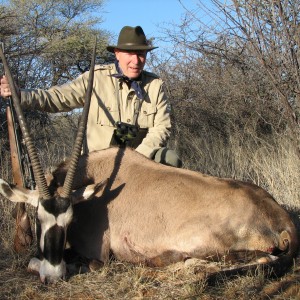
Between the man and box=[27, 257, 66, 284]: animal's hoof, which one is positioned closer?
box=[27, 257, 66, 284]: animal's hoof

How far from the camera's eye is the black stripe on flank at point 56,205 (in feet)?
11.5

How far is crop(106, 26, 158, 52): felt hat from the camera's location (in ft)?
16.1

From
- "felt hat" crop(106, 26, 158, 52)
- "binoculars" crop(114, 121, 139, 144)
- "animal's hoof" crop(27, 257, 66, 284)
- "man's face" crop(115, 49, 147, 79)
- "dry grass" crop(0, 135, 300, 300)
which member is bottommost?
"dry grass" crop(0, 135, 300, 300)

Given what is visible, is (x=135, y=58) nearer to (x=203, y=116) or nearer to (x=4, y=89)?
(x=4, y=89)

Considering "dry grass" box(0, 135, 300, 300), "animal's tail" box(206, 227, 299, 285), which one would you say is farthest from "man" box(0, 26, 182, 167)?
"animal's tail" box(206, 227, 299, 285)

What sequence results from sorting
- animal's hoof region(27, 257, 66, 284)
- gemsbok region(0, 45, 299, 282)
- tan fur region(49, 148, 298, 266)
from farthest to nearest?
tan fur region(49, 148, 298, 266), gemsbok region(0, 45, 299, 282), animal's hoof region(27, 257, 66, 284)

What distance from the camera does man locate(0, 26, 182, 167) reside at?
4.89 m

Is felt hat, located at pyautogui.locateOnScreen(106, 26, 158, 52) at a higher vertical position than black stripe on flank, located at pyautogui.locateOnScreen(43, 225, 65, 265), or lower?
higher

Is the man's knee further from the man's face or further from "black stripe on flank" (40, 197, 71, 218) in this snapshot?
"black stripe on flank" (40, 197, 71, 218)

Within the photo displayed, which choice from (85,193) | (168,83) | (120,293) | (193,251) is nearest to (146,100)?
(85,193)

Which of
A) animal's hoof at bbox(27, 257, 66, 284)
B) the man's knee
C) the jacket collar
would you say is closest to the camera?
animal's hoof at bbox(27, 257, 66, 284)

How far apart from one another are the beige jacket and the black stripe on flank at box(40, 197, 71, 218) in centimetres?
138

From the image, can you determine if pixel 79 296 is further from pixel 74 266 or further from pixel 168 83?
pixel 168 83

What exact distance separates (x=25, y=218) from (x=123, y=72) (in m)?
1.83
